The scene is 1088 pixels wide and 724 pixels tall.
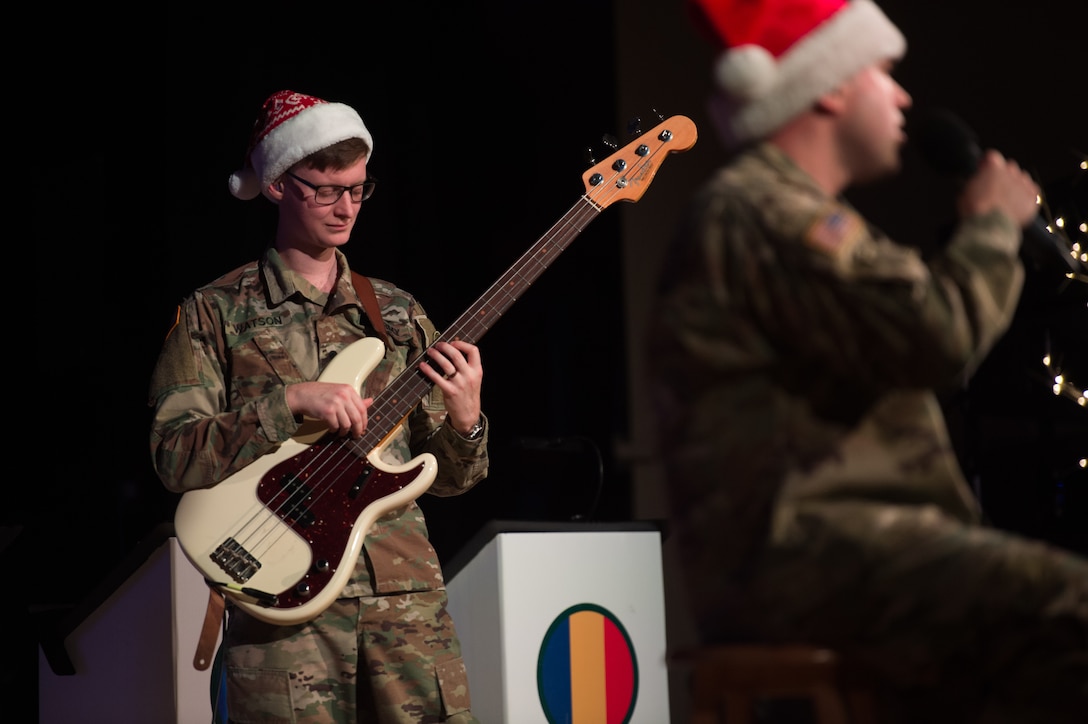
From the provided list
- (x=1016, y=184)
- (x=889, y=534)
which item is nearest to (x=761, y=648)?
(x=889, y=534)

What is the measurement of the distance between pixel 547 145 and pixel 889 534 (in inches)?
126

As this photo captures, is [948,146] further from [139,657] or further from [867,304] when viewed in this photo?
[139,657]

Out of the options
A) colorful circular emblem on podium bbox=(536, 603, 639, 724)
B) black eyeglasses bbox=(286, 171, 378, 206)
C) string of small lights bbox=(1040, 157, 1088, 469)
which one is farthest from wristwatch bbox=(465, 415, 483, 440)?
string of small lights bbox=(1040, 157, 1088, 469)

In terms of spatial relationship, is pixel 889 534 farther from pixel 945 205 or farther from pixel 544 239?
pixel 945 205

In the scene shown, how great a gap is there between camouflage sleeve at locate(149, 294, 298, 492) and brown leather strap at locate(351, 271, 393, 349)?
0.97 ft

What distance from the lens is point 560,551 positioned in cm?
347

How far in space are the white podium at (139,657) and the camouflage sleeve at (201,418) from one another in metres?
1.13

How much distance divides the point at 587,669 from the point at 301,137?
1.63m

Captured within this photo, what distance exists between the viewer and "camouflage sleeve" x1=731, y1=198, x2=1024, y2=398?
1.35m

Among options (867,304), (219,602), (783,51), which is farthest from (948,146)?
(219,602)

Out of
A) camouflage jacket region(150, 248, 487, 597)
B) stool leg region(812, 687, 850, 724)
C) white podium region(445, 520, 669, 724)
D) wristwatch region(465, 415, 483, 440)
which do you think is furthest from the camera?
white podium region(445, 520, 669, 724)

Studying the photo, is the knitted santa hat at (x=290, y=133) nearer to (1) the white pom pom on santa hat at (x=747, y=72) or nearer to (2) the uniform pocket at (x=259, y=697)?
(2) the uniform pocket at (x=259, y=697)

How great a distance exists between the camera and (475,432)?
2.60 m

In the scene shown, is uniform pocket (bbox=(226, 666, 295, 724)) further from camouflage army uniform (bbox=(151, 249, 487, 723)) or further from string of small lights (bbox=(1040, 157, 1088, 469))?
string of small lights (bbox=(1040, 157, 1088, 469))
